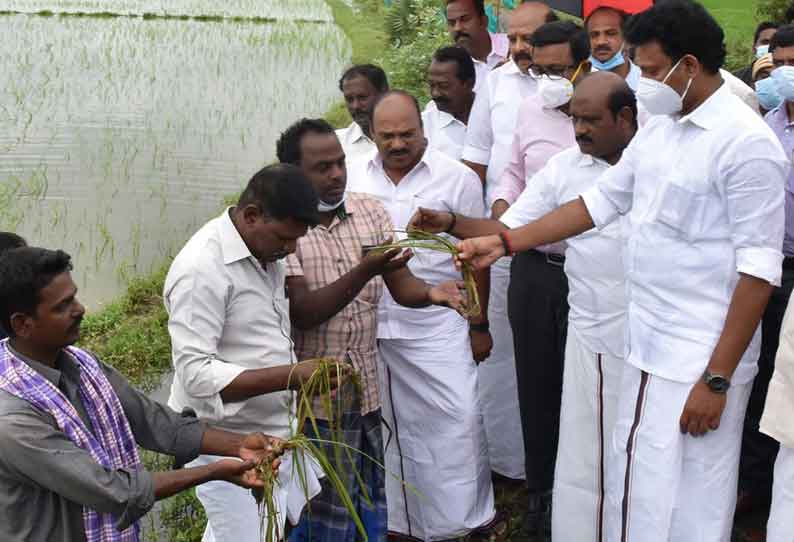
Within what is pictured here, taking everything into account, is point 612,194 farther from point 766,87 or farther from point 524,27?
point 524,27

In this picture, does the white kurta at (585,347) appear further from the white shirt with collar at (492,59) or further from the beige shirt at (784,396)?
the white shirt with collar at (492,59)

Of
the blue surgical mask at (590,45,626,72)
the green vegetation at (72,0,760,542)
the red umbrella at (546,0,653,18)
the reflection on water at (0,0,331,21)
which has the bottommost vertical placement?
the green vegetation at (72,0,760,542)

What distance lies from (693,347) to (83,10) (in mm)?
19042

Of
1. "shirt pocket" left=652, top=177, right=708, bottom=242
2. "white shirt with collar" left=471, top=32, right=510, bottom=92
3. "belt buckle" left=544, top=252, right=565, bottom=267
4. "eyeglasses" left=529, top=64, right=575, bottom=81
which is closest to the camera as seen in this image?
"shirt pocket" left=652, top=177, right=708, bottom=242

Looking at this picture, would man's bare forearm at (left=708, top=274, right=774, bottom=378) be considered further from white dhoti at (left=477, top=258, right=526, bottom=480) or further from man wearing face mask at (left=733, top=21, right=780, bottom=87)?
man wearing face mask at (left=733, top=21, right=780, bottom=87)

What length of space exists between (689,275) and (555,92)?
1322 millimetres

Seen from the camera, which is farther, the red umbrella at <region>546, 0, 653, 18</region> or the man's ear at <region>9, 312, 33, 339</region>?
the red umbrella at <region>546, 0, 653, 18</region>

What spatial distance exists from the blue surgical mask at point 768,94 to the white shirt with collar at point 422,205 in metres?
1.13

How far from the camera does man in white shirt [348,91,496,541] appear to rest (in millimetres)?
3914

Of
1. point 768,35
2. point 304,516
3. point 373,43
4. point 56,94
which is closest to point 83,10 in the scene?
point 373,43

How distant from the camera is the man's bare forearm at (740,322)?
280 centimetres

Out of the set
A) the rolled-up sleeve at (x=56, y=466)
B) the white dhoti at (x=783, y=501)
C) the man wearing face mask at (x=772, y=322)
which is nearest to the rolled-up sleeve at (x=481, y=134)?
the man wearing face mask at (x=772, y=322)

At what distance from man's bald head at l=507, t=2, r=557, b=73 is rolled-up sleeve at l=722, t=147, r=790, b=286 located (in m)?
1.91

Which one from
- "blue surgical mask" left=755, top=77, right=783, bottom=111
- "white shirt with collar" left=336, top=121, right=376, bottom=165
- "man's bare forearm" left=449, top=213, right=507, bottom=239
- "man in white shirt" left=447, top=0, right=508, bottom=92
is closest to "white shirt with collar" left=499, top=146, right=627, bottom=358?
"man's bare forearm" left=449, top=213, right=507, bottom=239
